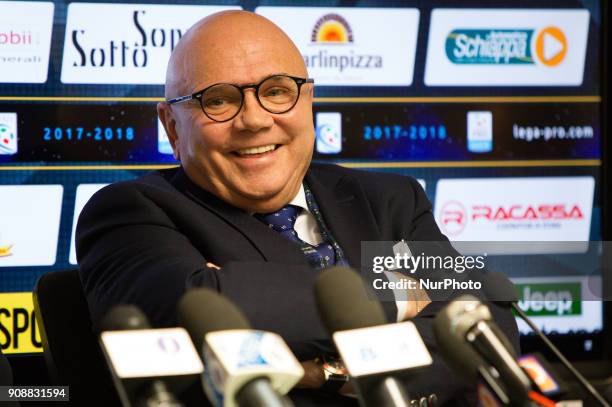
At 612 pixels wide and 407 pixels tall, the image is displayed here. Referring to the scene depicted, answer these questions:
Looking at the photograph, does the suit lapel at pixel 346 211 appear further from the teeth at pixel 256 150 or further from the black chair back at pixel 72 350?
the black chair back at pixel 72 350

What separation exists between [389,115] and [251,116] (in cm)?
132

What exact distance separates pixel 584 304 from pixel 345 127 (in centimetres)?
119

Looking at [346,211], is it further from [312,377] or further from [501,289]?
[501,289]

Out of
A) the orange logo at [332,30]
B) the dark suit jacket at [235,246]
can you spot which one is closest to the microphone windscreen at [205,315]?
the dark suit jacket at [235,246]

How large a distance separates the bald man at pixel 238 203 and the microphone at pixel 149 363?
1.06 meters

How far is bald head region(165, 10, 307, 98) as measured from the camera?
2600mm

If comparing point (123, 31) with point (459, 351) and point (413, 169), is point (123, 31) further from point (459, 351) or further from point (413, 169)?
point (459, 351)

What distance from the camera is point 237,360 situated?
3.74ft

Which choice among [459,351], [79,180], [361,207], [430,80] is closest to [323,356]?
[361,207]

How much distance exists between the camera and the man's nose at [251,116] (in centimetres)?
256

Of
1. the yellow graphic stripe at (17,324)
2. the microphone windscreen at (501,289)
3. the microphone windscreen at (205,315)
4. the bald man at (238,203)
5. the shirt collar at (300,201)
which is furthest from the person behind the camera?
the yellow graphic stripe at (17,324)

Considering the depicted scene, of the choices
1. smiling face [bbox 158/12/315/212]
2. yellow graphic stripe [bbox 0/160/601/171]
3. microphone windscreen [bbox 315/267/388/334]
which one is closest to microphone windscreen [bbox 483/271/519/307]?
microphone windscreen [bbox 315/267/388/334]

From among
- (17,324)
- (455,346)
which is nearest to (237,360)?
(455,346)

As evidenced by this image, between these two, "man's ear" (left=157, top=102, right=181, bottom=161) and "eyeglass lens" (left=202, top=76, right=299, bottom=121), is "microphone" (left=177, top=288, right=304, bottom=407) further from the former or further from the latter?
"man's ear" (left=157, top=102, right=181, bottom=161)
